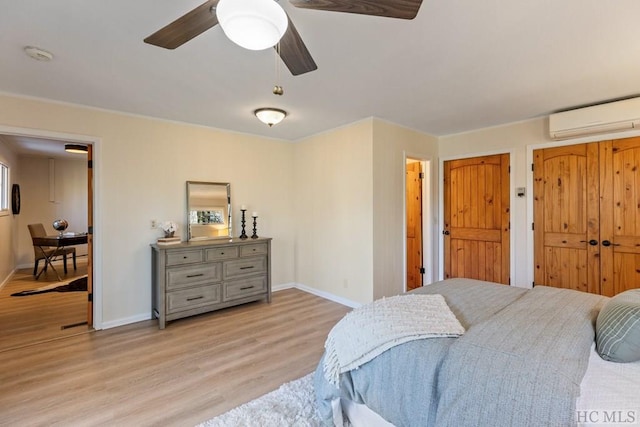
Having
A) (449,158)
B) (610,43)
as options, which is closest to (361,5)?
(610,43)

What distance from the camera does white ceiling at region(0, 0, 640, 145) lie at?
176cm

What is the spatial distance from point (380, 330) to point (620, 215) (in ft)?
11.3

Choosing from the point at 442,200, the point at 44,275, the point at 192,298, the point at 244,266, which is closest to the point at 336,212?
the point at 244,266

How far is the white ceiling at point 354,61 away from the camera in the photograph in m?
1.76

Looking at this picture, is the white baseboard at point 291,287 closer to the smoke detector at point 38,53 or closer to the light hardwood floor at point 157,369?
the light hardwood floor at point 157,369

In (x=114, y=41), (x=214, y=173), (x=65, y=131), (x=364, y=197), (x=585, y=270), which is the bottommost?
(x=585, y=270)

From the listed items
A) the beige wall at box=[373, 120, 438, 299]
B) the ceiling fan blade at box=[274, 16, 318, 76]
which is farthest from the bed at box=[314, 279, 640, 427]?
the beige wall at box=[373, 120, 438, 299]

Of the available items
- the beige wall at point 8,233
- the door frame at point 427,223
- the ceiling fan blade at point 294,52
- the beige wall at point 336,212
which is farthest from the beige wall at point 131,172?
the beige wall at point 8,233

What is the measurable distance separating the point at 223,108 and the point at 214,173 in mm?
1112

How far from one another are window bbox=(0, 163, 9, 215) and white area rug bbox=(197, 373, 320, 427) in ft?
19.3

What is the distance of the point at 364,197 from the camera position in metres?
3.89

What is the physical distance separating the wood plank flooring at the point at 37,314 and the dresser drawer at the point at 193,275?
1017 millimetres

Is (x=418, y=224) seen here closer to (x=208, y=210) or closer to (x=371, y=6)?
(x=208, y=210)

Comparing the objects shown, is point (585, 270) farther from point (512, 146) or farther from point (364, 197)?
point (364, 197)
